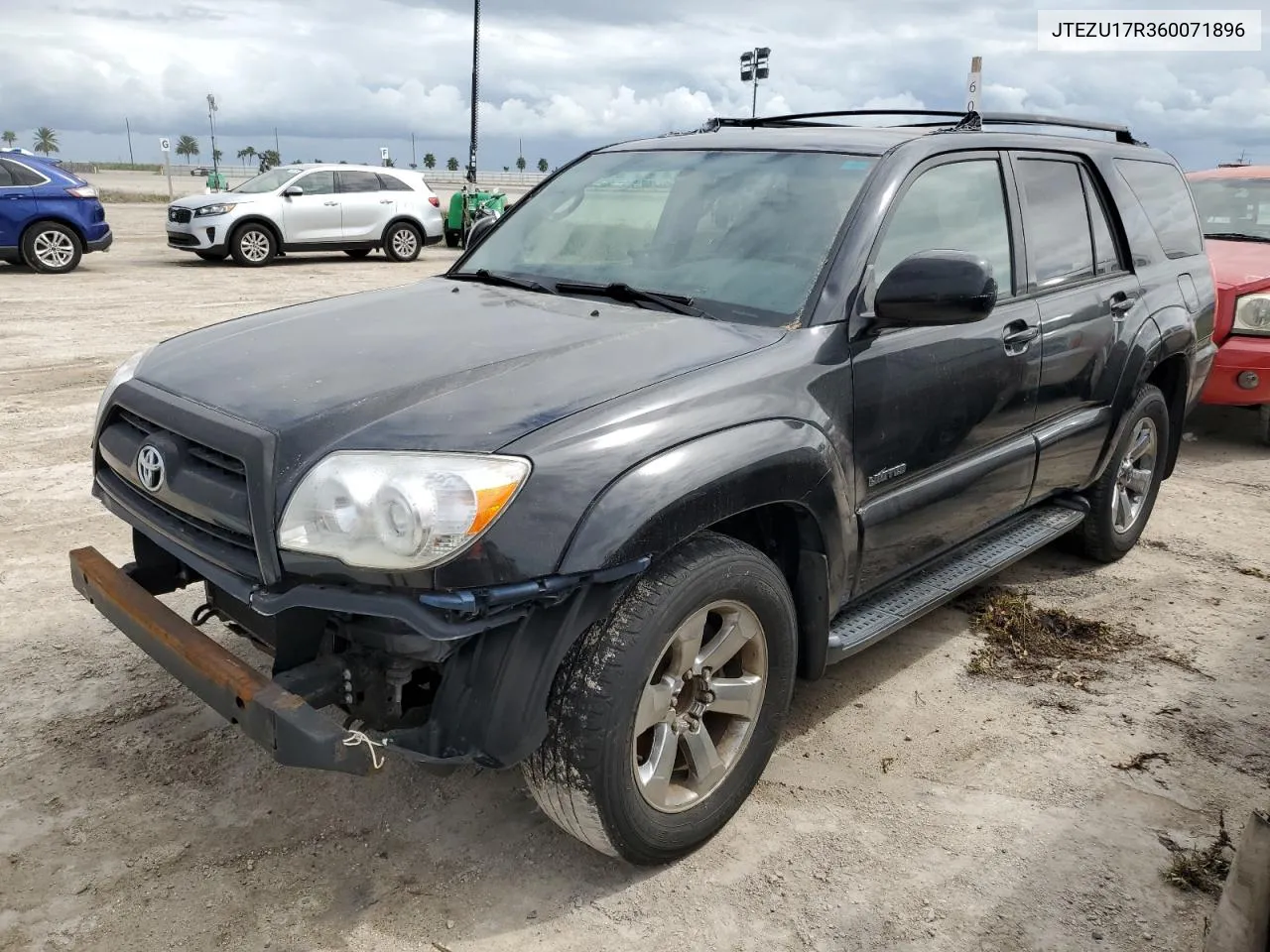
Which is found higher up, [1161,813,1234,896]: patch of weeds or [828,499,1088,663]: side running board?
[828,499,1088,663]: side running board

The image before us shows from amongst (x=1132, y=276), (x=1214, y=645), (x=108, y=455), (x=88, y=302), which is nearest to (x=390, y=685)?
(x=108, y=455)

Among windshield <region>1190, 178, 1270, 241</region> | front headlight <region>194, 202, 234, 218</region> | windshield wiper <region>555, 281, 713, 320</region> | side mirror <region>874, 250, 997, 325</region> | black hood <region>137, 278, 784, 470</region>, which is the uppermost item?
windshield <region>1190, 178, 1270, 241</region>

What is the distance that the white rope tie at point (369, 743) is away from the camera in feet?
7.08

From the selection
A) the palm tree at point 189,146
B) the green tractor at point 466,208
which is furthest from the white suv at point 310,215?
the palm tree at point 189,146

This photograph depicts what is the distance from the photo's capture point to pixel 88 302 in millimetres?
11781

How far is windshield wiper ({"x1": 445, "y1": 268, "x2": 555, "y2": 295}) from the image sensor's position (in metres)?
3.46

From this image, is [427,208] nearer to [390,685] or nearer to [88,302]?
[88,302]

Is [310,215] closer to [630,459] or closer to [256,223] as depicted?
[256,223]

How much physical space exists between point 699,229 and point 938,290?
0.83m

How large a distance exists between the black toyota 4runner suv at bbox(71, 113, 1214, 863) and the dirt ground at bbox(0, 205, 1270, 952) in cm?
27

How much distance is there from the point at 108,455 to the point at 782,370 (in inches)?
72.5

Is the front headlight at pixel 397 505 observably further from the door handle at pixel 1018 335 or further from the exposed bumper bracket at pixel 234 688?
the door handle at pixel 1018 335

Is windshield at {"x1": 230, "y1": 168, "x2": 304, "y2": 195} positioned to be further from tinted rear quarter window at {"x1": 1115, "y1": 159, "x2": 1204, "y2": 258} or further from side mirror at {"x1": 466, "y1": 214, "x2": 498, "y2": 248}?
tinted rear quarter window at {"x1": 1115, "y1": 159, "x2": 1204, "y2": 258}

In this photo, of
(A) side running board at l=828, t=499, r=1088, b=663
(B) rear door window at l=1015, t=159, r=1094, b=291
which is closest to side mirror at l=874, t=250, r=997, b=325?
(A) side running board at l=828, t=499, r=1088, b=663
